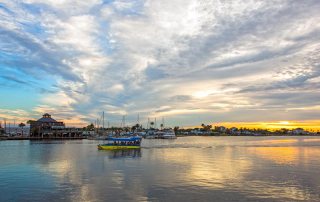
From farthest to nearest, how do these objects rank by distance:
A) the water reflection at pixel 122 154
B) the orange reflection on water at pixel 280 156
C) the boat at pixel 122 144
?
1. the boat at pixel 122 144
2. the water reflection at pixel 122 154
3. the orange reflection on water at pixel 280 156

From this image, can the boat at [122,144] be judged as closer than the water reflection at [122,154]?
No

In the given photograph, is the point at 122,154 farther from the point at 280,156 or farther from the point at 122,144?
the point at 280,156

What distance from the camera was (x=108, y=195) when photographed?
34125 millimetres

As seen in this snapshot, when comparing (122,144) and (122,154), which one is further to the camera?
(122,144)

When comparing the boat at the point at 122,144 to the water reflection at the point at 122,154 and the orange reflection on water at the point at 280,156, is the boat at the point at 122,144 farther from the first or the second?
the orange reflection on water at the point at 280,156

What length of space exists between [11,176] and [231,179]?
32.0 meters

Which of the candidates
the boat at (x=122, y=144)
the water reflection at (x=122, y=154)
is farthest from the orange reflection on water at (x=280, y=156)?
the boat at (x=122, y=144)

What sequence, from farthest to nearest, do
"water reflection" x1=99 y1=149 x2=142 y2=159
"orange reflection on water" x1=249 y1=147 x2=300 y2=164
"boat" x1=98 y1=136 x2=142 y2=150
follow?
"boat" x1=98 y1=136 x2=142 y2=150 < "water reflection" x1=99 y1=149 x2=142 y2=159 < "orange reflection on water" x1=249 y1=147 x2=300 y2=164

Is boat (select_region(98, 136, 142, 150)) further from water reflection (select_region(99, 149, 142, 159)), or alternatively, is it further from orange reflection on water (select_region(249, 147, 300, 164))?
orange reflection on water (select_region(249, 147, 300, 164))

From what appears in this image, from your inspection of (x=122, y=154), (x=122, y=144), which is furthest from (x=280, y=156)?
(x=122, y=144)

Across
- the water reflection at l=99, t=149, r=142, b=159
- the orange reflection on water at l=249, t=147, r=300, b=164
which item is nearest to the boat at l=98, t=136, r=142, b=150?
the water reflection at l=99, t=149, r=142, b=159

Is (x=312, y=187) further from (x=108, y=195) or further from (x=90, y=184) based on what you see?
(x=90, y=184)

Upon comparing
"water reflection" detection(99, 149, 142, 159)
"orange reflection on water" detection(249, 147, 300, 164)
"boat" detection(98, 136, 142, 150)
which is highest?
"boat" detection(98, 136, 142, 150)

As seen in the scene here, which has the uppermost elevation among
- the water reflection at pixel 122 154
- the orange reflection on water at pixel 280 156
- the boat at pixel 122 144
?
the boat at pixel 122 144
